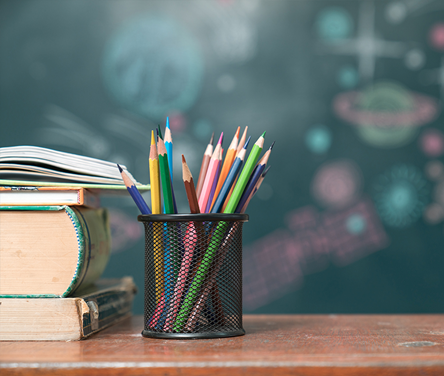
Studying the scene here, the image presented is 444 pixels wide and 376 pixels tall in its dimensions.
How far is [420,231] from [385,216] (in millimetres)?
135

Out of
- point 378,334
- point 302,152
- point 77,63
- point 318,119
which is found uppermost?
point 77,63

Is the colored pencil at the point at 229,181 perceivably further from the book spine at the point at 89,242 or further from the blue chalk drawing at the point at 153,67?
the blue chalk drawing at the point at 153,67

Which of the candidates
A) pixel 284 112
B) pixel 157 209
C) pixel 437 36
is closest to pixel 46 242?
pixel 157 209

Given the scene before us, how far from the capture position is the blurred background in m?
1.71

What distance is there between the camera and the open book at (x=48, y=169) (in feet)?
1.74

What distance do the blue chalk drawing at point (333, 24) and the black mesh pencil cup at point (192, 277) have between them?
1416 millimetres

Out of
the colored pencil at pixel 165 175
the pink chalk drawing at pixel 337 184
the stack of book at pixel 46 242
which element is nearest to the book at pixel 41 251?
the stack of book at pixel 46 242

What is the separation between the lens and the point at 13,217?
52 centimetres

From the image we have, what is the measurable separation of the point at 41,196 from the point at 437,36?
169cm

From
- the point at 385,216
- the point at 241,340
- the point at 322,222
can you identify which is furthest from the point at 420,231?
the point at 241,340

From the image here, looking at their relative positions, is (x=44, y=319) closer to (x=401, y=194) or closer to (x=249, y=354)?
(x=249, y=354)

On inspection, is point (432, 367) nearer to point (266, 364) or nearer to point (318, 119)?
point (266, 364)

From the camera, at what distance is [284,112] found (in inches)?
68.4

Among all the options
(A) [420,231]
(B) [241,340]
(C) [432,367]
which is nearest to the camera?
(C) [432,367]
